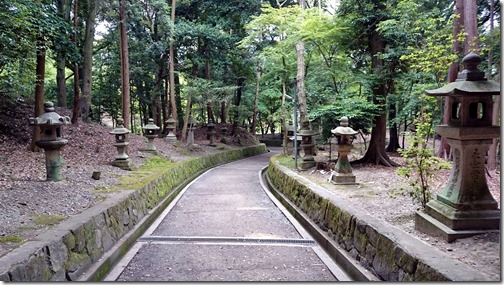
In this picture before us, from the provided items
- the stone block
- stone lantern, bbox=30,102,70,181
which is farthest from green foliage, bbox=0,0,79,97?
the stone block

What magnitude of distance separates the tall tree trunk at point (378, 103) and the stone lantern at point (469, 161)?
659cm

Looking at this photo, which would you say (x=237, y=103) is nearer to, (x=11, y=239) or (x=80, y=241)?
(x=80, y=241)

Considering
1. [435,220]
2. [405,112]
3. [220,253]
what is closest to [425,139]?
[435,220]

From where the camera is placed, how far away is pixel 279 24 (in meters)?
13.4

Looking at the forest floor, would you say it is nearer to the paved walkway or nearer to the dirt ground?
the dirt ground

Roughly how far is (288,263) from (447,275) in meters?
2.28

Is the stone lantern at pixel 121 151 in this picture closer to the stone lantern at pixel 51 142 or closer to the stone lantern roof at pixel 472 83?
the stone lantern at pixel 51 142

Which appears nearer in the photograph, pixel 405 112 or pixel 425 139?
pixel 425 139

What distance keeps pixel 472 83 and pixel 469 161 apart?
862mm

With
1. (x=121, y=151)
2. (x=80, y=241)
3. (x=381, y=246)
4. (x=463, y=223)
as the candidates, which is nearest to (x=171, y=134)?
(x=121, y=151)

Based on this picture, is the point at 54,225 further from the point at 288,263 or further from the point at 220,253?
the point at 288,263

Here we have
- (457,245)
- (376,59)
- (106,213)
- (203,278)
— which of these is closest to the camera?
(457,245)

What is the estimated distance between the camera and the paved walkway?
4.24 metres

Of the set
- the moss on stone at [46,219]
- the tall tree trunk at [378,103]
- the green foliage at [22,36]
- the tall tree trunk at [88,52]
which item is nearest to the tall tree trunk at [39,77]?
the green foliage at [22,36]
